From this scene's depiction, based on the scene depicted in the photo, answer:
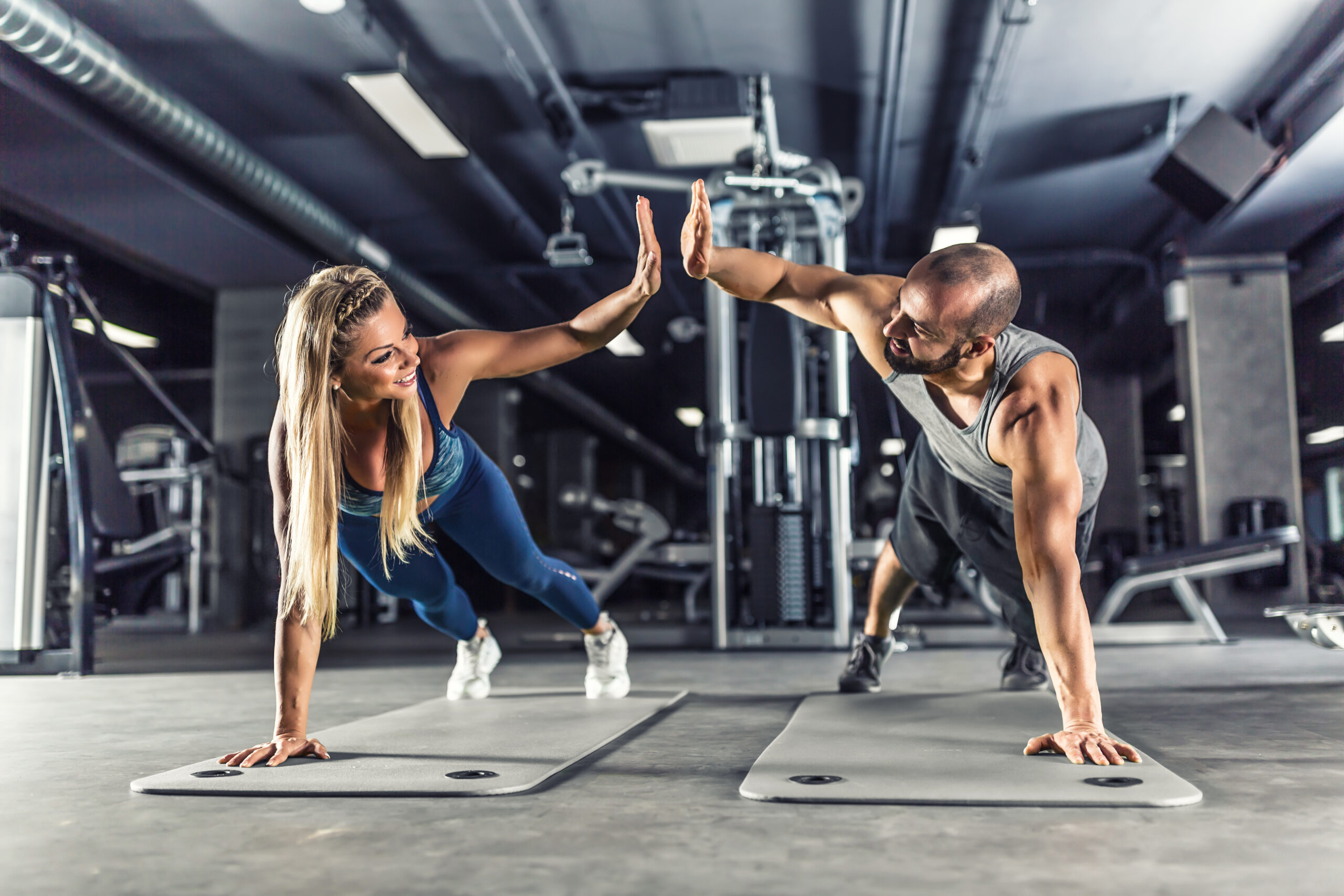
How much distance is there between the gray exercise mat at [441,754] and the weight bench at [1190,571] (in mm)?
2862

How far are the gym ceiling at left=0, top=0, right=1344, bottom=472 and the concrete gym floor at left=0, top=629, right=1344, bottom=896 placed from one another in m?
3.51

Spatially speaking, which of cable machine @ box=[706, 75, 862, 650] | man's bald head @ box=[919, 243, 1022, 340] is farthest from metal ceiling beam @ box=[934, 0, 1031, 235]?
man's bald head @ box=[919, 243, 1022, 340]

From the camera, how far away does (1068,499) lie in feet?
5.75

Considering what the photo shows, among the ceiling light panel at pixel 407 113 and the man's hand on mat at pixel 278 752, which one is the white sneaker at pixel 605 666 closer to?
the man's hand on mat at pixel 278 752

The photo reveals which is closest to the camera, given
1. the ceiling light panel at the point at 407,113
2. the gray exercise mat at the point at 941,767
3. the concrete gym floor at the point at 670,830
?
the concrete gym floor at the point at 670,830

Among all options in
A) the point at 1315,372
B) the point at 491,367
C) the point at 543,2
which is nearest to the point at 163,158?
the point at 543,2

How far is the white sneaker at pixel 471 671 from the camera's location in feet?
9.35

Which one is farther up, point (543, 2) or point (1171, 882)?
point (543, 2)

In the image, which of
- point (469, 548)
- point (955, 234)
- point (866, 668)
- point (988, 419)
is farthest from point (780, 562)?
point (955, 234)

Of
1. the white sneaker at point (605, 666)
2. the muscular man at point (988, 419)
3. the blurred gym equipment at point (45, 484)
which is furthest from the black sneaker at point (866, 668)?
the blurred gym equipment at point (45, 484)

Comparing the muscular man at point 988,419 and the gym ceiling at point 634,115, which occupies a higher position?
the gym ceiling at point 634,115

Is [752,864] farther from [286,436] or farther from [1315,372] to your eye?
[1315,372]

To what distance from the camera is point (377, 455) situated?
80.6 inches

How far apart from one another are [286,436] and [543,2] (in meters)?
3.38
